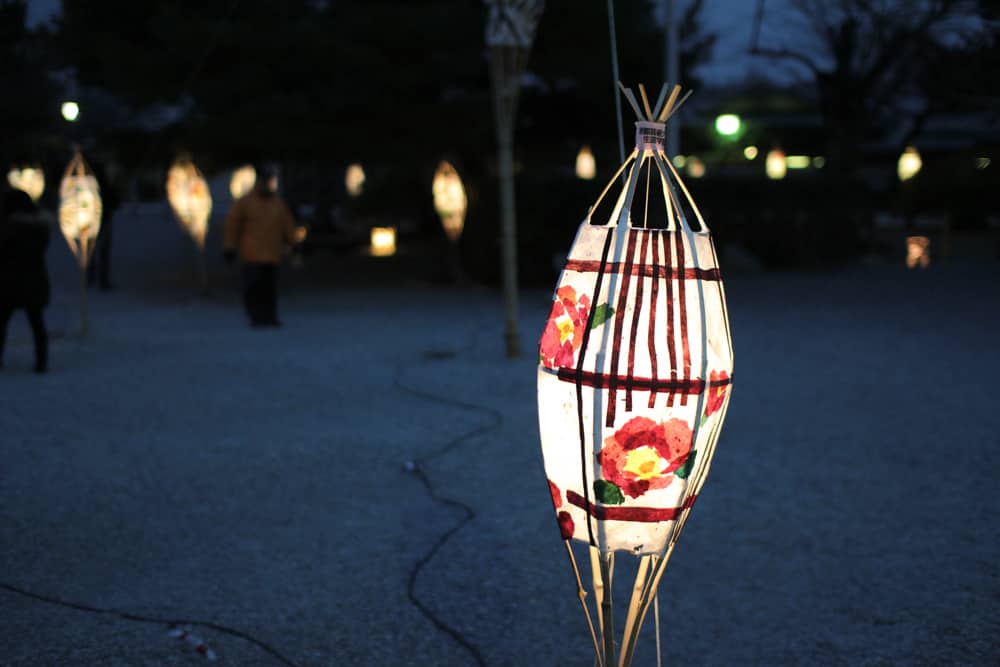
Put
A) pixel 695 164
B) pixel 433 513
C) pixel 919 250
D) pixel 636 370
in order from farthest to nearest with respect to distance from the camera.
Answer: pixel 695 164 → pixel 919 250 → pixel 433 513 → pixel 636 370

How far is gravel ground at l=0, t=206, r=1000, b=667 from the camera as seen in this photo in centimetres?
380

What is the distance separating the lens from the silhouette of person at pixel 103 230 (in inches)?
590

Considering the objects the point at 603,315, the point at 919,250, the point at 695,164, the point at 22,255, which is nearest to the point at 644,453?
the point at 603,315

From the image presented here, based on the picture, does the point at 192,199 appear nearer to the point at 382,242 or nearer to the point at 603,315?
the point at 382,242

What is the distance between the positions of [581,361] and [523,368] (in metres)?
7.16

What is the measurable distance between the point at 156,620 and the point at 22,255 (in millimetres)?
5770

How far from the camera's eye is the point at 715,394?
7.85 feet

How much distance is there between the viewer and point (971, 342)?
35.7ft

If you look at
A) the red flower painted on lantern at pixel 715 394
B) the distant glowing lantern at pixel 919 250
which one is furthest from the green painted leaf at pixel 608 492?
the distant glowing lantern at pixel 919 250

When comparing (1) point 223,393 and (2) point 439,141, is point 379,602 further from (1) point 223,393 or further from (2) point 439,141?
(2) point 439,141

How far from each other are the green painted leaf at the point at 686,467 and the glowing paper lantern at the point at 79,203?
32.6ft

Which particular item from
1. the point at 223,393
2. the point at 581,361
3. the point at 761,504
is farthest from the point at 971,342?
the point at 581,361

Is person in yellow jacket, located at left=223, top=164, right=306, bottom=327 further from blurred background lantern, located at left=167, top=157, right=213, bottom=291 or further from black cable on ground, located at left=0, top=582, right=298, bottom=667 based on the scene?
black cable on ground, located at left=0, top=582, right=298, bottom=667

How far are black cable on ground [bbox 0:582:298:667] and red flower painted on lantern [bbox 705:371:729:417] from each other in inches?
73.5
